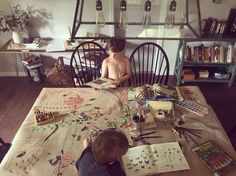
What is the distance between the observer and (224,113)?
10.3 ft

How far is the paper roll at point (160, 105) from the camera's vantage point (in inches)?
75.1

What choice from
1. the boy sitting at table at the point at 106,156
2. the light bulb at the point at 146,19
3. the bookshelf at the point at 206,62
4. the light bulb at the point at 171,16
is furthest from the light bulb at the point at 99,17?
the bookshelf at the point at 206,62

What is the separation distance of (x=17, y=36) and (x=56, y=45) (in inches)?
21.9

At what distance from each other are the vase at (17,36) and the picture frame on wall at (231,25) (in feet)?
9.62

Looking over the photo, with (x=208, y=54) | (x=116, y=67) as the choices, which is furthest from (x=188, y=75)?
(x=116, y=67)

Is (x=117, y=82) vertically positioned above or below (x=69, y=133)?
above

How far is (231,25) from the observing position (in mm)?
3412

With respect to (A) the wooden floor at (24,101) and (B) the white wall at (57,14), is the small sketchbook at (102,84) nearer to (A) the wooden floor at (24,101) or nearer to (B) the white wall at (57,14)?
(A) the wooden floor at (24,101)

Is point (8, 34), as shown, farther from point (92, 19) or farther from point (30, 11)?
point (92, 19)

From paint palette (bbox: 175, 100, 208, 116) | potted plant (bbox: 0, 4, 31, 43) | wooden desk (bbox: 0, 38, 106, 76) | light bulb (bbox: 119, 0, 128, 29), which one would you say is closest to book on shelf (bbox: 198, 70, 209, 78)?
wooden desk (bbox: 0, 38, 106, 76)

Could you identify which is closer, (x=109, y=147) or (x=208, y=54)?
(x=109, y=147)

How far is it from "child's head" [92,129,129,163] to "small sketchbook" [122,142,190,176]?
25cm

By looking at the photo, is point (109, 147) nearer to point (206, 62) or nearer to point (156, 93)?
point (156, 93)

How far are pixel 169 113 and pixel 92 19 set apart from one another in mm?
935
